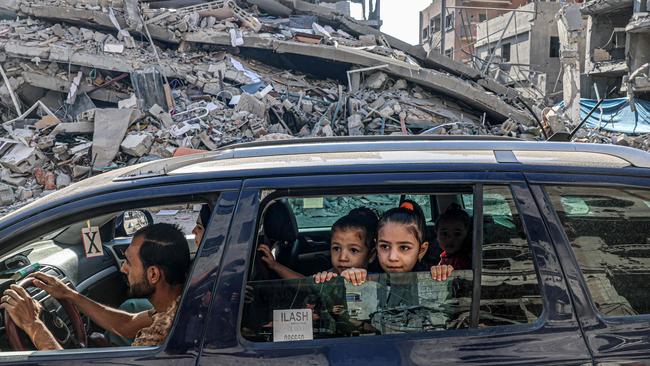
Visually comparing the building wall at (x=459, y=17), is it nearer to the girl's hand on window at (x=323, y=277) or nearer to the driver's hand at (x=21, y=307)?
the girl's hand on window at (x=323, y=277)

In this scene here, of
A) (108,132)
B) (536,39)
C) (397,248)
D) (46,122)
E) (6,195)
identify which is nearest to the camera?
(397,248)

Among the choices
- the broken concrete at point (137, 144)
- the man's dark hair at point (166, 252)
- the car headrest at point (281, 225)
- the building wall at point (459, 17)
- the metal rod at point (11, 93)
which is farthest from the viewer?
the building wall at point (459, 17)

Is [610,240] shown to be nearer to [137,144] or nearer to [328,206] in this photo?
[328,206]

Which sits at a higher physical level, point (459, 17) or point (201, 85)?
point (459, 17)

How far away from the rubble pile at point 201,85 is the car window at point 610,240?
11.2 metres

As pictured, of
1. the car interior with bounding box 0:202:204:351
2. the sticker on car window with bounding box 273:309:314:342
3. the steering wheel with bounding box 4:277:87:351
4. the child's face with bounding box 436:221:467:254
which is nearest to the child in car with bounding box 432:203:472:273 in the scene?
the child's face with bounding box 436:221:467:254

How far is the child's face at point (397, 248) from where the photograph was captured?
208 cm

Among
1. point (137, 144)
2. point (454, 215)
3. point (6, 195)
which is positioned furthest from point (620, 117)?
point (454, 215)

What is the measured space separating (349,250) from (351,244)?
3cm

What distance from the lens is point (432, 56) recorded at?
1853cm

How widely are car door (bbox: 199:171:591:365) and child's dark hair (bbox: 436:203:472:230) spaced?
1.38 feet

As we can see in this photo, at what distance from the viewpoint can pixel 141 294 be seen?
86.7 inches

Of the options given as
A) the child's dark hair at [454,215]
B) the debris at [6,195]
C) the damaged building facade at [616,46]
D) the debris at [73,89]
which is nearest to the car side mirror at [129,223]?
the child's dark hair at [454,215]

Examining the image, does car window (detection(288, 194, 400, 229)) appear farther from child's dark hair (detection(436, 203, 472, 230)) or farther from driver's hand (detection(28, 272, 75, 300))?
driver's hand (detection(28, 272, 75, 300))
